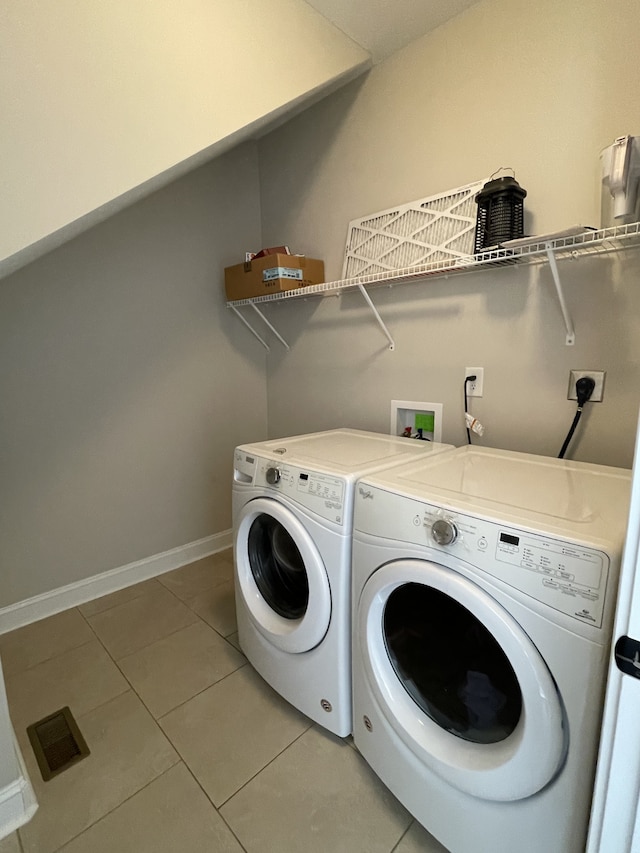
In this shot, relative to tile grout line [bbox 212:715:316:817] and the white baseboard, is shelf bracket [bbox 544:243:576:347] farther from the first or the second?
the white baseboard

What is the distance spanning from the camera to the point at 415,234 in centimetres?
175

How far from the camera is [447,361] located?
1.75m

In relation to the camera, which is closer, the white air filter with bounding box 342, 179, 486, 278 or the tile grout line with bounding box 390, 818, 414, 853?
the tile grout line with bounding box 390, 818, 414, 853

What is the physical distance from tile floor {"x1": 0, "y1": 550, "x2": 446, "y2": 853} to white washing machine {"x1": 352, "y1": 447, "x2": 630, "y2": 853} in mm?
148

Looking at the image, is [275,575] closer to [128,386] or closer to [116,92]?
[128,386]

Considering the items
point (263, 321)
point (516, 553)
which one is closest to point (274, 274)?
point (263, 321)

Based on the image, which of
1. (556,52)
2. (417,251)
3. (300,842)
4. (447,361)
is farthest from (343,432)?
(556,52)

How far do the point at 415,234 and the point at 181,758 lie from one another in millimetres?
2061

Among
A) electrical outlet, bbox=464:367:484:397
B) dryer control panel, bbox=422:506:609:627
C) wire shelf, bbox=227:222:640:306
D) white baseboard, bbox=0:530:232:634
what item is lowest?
white baseboard, bbox=0:530:232:634

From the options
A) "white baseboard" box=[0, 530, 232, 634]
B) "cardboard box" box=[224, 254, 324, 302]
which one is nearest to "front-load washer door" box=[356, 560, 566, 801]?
"cardboard box" box=[224, 254, 324, 302]

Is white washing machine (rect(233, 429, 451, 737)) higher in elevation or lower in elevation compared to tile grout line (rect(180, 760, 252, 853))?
higher

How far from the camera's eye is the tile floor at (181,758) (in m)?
1.09

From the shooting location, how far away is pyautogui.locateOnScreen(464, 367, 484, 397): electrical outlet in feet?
5.41

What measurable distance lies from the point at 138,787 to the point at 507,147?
238 centimetres
